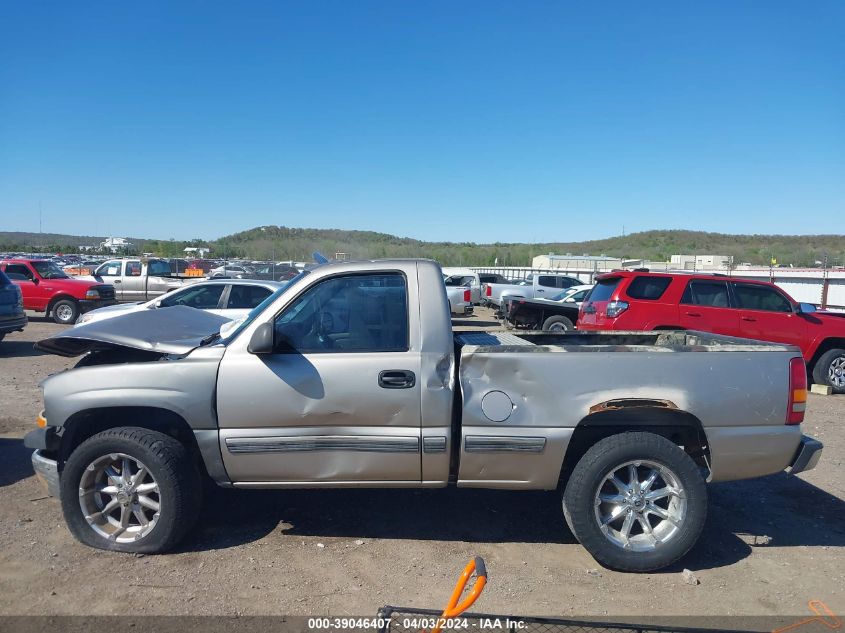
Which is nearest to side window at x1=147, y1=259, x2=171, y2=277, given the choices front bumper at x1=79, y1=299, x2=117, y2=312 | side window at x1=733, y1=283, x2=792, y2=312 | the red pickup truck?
front bumper at x1=79, y1=299, x2=117, y2=312

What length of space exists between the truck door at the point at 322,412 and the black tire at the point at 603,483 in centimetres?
103

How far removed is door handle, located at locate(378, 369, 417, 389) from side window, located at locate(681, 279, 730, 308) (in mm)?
7507

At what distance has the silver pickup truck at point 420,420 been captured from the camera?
4.09 metres

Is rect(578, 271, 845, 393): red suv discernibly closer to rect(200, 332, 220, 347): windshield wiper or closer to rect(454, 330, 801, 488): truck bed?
rect(454, 330, 801, 488): truck bed

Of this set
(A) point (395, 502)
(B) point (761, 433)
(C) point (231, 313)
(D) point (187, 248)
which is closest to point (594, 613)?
(B) point (761, 433)

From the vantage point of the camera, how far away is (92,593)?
376 cm

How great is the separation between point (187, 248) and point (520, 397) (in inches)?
2352

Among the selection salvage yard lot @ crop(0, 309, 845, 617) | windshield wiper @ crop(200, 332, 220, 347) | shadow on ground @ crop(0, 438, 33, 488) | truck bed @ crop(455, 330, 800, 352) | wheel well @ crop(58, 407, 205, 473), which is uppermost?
truck bed @ crop(455, 330, 800, 352)

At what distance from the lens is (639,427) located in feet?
14.3

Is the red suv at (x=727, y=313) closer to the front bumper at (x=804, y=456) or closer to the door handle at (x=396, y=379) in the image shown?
the front bumper at (x=804, y=456)

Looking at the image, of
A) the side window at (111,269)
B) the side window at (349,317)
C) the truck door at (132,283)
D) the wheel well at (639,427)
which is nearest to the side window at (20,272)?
the truck door at (132,283)

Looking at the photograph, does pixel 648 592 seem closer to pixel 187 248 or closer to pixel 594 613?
pixel 594 613

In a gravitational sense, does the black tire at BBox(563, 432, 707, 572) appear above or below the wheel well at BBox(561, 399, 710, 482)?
Answer: below

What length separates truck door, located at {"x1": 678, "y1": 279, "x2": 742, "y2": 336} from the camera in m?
10.3
